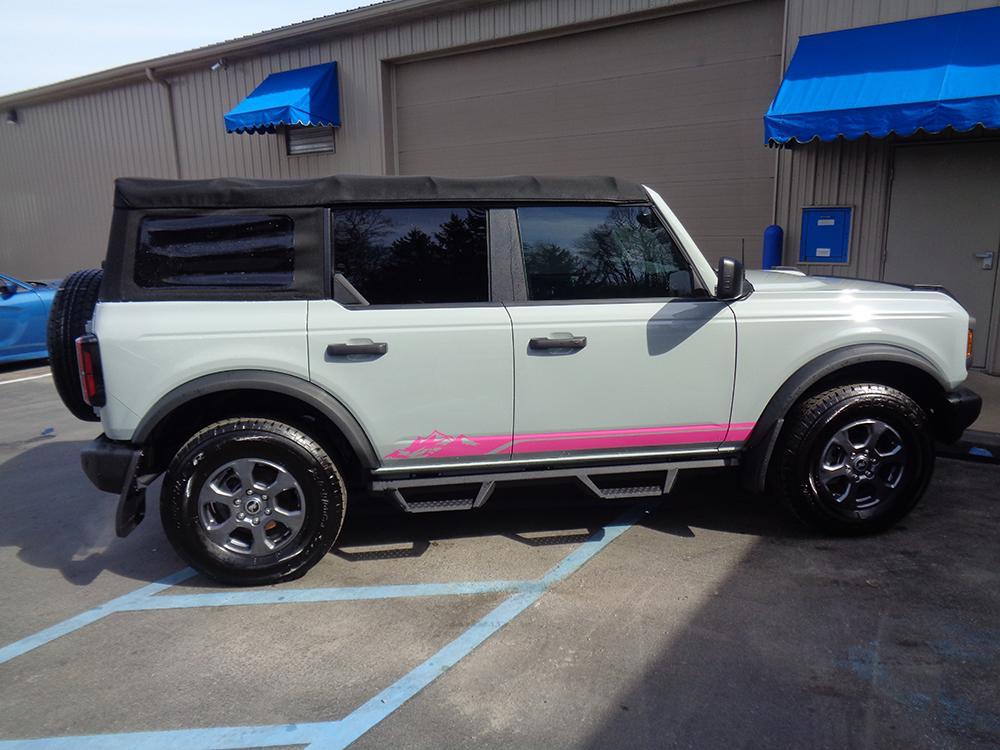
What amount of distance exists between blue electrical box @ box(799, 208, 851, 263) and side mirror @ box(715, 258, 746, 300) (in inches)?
212

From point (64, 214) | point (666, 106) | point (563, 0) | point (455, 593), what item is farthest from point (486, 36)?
point (64, 214)

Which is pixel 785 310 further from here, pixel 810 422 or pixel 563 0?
pixel 563 0

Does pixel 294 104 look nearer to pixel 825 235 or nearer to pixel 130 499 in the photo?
pixel 825 235

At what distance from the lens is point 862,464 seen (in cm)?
397

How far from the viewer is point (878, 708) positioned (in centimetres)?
267

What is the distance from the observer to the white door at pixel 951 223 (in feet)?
24.9

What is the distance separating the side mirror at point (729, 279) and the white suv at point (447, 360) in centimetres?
2

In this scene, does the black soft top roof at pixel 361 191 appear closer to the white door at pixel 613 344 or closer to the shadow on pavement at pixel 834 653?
the white door at pixel 613 344

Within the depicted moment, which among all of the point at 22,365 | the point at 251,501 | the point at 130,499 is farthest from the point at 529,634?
the point at 22,365

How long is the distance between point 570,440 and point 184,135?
14.1 meters

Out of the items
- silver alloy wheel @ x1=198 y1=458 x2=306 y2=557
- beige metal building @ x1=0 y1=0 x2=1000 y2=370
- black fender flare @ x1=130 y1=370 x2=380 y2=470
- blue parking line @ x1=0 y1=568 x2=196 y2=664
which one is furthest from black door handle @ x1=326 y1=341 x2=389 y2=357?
beige metal building @ x1=0 y1=0 x2=1000 y2=370

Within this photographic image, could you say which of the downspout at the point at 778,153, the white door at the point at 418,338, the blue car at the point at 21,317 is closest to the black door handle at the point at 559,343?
the white door at the point at 418,338

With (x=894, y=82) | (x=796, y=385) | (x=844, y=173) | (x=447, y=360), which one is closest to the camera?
(x=447, y=360)

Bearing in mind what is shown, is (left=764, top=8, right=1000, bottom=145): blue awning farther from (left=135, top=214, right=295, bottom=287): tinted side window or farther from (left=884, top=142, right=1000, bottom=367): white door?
(left=135, top=214, right=295, bottom=287): tinted side window
